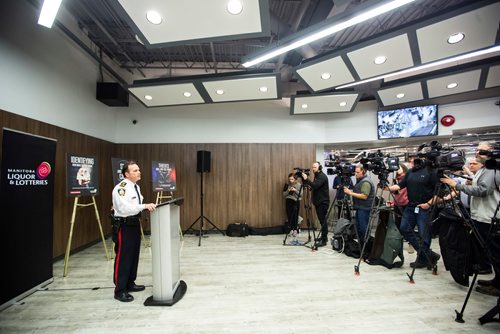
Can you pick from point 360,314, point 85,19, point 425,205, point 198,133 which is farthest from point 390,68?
point 85,19

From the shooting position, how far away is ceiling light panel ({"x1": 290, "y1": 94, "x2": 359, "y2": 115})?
470 centimetres

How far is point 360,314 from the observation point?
221 centimetres

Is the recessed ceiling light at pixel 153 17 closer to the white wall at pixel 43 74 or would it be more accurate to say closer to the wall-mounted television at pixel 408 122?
the white wall at pixel 43 74

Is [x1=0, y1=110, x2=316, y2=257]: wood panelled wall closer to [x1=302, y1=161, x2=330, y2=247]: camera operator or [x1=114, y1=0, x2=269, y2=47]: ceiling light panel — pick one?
[x1=302, y1=161, x2=330, y2=247]: camera operator

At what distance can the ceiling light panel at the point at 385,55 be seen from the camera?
2822mm

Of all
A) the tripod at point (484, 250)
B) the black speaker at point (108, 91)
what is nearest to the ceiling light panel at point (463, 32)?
the tripod at point (484, 250)

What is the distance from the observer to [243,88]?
163 inches

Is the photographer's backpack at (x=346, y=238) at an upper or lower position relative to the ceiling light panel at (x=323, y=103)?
lower

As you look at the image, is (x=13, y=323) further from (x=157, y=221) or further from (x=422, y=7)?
(x=422, y=7)

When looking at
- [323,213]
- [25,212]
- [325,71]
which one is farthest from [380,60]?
[25,212]

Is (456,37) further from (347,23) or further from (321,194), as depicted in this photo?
(321,194)

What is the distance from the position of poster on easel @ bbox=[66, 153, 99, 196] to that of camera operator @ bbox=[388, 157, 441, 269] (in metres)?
4.92

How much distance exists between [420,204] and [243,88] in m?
3.41

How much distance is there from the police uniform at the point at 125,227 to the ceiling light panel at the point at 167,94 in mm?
2287
